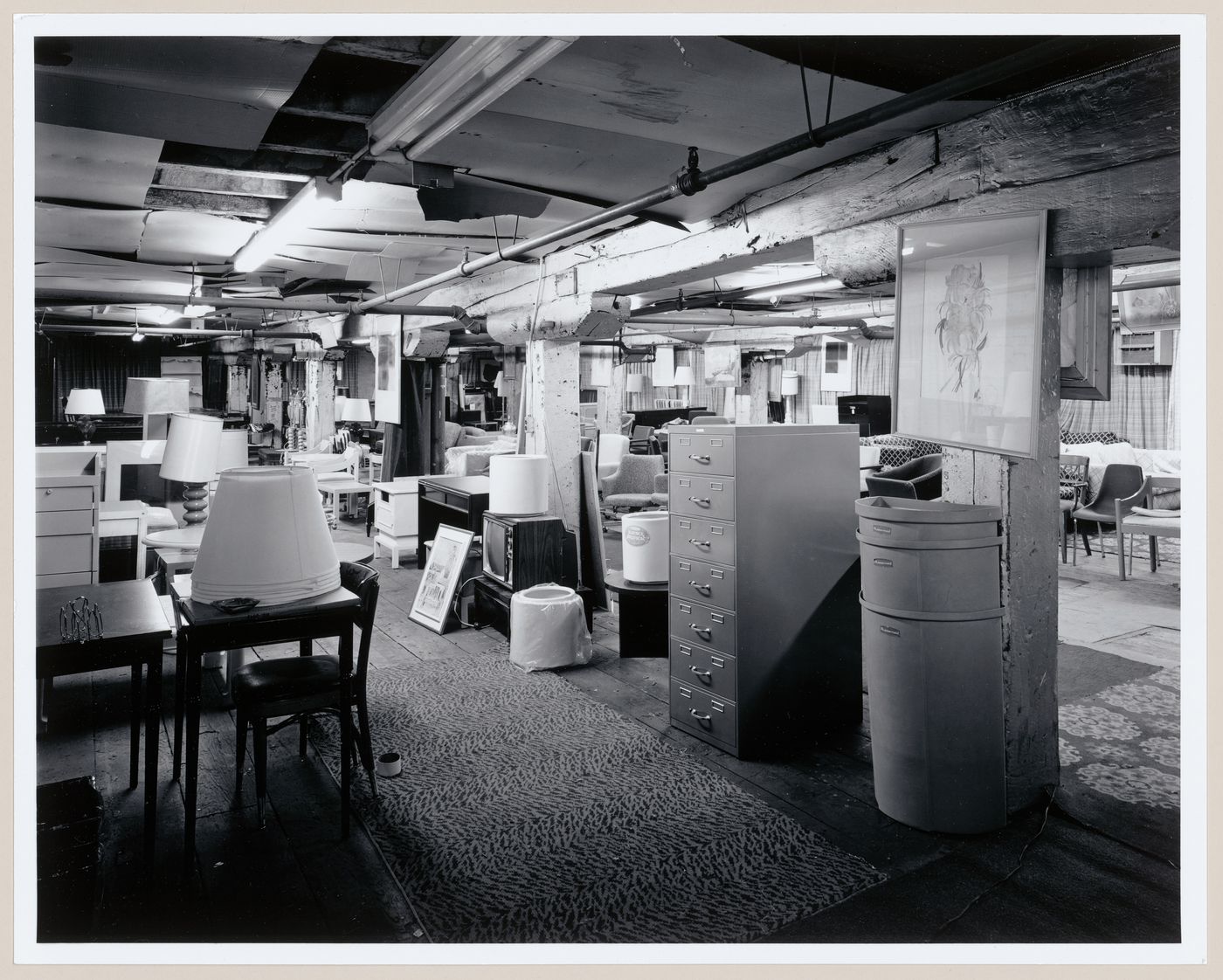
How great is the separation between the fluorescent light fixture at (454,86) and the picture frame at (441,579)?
3358 millimetres

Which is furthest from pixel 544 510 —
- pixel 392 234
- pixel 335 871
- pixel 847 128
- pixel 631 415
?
pixel 631 415

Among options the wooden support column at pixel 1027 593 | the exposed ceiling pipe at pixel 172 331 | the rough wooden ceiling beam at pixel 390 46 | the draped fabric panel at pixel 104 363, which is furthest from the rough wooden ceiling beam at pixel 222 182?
the draped fabric panel at pixel 104 363

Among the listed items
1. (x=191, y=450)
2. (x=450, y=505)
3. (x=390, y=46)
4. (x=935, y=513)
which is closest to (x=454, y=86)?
(x=390, y=46)

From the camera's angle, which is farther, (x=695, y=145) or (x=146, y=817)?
(x=695, y=145)

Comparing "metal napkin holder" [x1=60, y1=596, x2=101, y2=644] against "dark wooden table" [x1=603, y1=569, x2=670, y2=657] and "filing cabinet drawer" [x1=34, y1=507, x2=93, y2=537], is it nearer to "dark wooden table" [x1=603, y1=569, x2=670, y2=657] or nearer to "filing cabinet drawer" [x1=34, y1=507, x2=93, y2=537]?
"filing cabinet drawer" [x1=34, y1=507, x2=93, y2=537]

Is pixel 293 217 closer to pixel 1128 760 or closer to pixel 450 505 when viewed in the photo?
pixel 450 505

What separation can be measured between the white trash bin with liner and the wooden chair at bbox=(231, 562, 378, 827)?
5.56ft

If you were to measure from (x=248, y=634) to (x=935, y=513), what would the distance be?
254 cm

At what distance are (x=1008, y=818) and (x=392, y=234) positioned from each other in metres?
5.01

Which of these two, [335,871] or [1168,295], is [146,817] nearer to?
[335,871]

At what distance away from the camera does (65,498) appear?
510 cm

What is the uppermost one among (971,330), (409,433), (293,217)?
(293,217)

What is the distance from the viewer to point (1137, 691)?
4668 millimetres

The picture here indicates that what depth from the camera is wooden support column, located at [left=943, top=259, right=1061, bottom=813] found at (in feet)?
10.4
